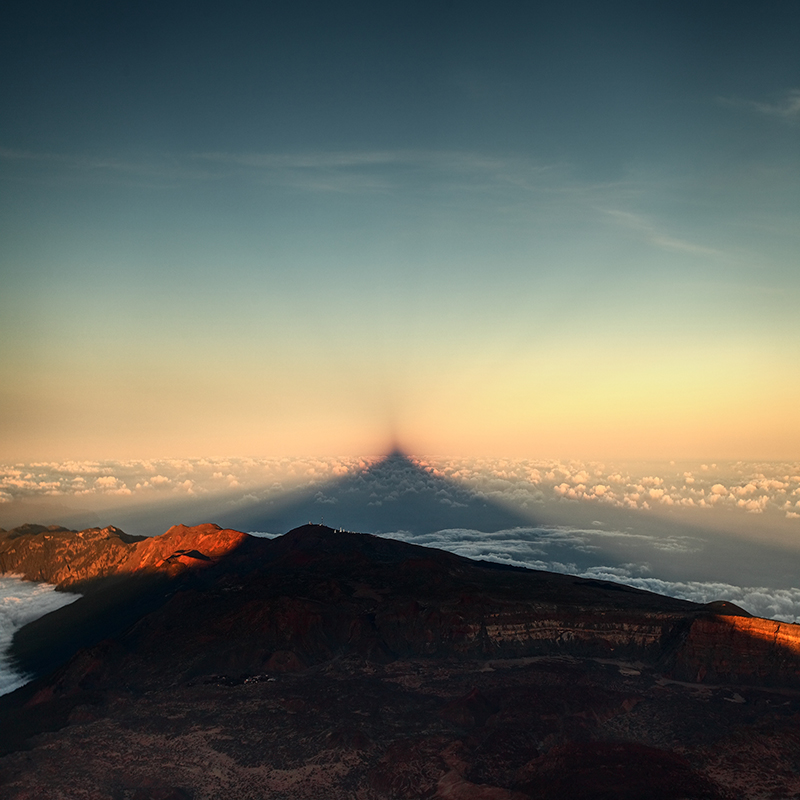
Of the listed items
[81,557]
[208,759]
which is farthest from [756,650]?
[81,557]

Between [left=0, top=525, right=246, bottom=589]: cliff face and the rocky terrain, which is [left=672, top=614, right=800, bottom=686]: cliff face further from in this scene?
[left=0, top=525, right=246, bottom=589]: cliff face

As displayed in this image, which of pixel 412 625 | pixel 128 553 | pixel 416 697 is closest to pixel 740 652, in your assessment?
pixel 416 697

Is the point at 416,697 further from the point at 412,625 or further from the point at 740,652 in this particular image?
the point at 740,652

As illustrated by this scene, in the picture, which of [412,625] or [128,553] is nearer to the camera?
[412,625]

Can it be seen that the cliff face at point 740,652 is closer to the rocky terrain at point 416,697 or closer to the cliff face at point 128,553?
the rocky terrain at point 416,697

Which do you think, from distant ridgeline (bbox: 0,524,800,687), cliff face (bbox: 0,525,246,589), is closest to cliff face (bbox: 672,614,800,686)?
distant ridgeline (bbox: 0,524,800,687)

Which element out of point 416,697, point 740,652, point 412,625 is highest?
point 740,652
